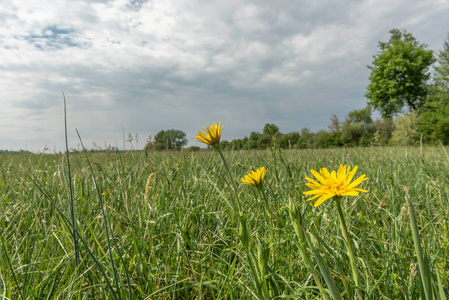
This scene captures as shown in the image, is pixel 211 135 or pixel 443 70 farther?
pixel 443 70

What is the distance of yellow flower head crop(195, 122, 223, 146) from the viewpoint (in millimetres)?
1010

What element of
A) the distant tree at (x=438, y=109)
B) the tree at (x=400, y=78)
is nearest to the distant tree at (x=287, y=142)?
the distant tree at (x=438, y=109)

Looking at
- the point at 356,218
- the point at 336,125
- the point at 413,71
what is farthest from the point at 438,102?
the point at 356,218

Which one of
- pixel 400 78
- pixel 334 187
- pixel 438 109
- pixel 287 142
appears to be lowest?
pixel 334 187

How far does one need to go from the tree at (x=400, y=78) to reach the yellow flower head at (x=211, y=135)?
111 ft

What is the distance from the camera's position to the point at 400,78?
96.1ft

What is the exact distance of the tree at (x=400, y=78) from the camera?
2858 centimetres

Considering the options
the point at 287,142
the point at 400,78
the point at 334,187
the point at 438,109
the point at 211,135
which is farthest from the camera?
the point at 400,78

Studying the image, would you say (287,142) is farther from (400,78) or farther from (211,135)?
(400,78)

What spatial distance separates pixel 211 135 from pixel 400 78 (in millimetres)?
35670

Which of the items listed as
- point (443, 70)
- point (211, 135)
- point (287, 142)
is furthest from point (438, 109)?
point (211, 135)

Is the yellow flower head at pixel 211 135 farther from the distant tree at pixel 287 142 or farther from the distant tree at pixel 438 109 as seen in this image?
the distant tree at pixel 438 109

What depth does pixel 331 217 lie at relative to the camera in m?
1.34

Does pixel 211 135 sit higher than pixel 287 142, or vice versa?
pixel 287 142
